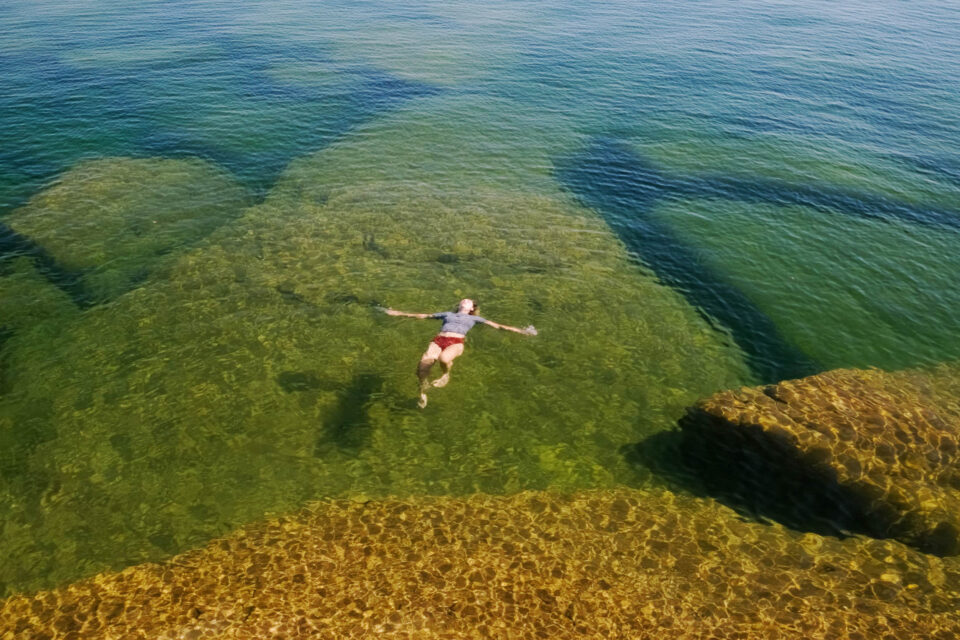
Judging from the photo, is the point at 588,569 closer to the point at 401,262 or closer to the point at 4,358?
the point at 401,262

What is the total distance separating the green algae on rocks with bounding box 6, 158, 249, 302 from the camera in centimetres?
2594

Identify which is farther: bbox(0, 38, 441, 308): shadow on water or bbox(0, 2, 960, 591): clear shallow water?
bbox(0, 38, 441, 308): shadow on water

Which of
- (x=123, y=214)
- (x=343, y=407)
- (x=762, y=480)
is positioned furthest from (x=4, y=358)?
(x=762, y=480)

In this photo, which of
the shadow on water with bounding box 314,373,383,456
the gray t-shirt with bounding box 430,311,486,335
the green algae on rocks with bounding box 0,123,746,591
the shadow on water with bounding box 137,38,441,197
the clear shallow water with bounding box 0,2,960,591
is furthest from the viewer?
the shadow on water with bounding box 137,38,441,197

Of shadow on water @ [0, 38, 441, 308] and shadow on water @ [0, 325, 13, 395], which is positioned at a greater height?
shadow on water @ [0, 38, 441, 308]

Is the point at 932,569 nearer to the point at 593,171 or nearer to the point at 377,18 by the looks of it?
the point at 593,171

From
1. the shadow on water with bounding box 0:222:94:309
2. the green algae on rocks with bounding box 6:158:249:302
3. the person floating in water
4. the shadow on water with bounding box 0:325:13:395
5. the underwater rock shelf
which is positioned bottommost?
the underwater rock shelf

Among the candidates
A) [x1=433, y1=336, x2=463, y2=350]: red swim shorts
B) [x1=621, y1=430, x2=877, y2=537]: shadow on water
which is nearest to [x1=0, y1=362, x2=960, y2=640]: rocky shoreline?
[x1=621, y1=430, x2=877, y2=537]: shadow on water

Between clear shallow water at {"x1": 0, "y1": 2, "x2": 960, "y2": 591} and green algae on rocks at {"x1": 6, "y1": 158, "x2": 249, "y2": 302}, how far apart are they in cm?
21

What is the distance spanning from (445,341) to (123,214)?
21853 mm

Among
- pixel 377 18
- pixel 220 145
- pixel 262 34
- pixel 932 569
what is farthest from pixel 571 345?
pixel 377 18

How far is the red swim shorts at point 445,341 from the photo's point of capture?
59.7 ft

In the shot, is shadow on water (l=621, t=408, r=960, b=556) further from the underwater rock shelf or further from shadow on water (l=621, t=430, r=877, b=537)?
the underwater rock shelf

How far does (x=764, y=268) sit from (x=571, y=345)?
1265 cm
